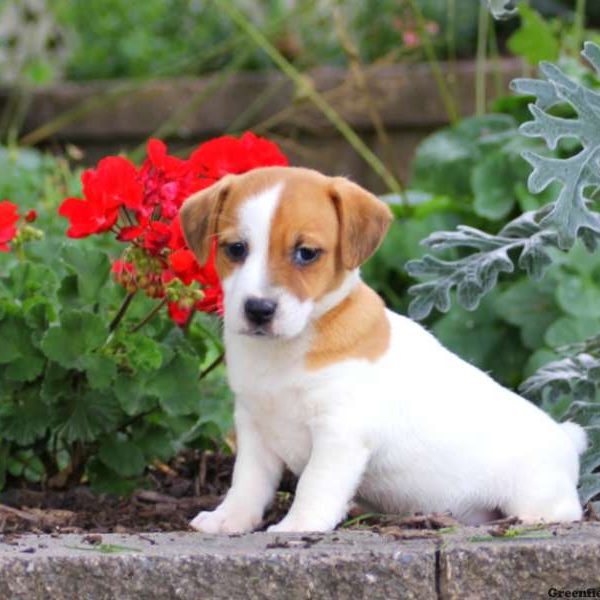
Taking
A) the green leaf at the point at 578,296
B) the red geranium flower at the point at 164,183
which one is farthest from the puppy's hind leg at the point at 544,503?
the green leaf at the point at 578,296

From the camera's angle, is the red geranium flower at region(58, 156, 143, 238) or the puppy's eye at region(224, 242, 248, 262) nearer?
the puppy's eye at region(224, 242, 248, 262)

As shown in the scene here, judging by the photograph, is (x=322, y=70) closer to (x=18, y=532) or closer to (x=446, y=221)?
(x=446, y=221)

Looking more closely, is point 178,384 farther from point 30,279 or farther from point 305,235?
point 305,235

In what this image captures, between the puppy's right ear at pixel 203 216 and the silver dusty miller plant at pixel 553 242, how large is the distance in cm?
72

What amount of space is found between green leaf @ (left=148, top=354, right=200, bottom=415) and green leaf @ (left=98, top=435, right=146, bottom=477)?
→ 0.17 meters

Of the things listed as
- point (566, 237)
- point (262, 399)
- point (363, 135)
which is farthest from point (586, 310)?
point (363, 135)

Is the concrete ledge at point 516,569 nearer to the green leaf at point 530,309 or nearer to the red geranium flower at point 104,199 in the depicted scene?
the red geranium flower at point 104,199

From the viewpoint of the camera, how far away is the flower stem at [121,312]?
3.80 meters

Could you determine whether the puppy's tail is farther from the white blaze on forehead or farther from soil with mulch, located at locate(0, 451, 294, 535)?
the white blaze on forehead

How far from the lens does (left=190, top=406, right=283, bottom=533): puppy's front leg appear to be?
11.4 ft

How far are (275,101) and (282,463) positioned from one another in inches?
221

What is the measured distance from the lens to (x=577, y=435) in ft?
12.5

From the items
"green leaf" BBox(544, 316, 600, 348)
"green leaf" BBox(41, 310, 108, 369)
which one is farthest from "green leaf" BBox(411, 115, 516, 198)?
"green leaf" BBox(41, 310, 108, 369)

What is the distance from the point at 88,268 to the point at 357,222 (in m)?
0.91
